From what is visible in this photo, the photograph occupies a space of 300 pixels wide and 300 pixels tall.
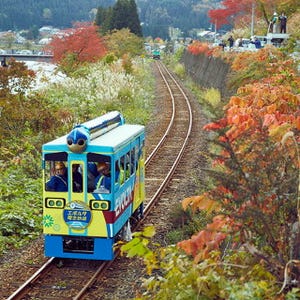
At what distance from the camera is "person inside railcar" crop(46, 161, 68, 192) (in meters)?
10.9

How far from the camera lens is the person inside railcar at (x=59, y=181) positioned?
10875 millimetres

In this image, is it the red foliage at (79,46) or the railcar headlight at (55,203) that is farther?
the red foliage at (79,46)

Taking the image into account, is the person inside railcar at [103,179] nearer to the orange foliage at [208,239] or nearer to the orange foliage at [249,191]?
the orange foliage at [249,191]

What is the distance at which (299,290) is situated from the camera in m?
5.39

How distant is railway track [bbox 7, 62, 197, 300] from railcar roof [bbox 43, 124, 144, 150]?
6.45 ft

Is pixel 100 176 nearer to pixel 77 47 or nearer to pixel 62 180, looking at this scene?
pixel 62 180

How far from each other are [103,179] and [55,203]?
85cm

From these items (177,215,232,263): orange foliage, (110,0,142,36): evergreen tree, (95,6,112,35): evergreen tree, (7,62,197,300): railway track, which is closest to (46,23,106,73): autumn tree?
(7,62,197,300): railway track

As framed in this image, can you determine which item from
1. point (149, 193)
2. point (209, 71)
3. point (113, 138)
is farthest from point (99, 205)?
point (209, 71)

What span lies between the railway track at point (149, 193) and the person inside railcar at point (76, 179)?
1357 millimetres

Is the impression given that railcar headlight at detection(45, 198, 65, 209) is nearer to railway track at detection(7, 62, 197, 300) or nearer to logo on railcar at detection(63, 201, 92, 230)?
logo on railcar at detection(63, 201, 92, 230)

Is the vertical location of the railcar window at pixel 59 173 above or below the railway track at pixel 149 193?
above

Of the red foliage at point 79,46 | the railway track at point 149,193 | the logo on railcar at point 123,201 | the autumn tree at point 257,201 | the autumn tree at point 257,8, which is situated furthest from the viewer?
the red foliage at point 79,46

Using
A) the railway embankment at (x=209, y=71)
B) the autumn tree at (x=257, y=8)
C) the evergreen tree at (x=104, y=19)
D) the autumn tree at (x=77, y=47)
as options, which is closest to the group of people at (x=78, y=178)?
the railway embankment at (x=209, y=71)
